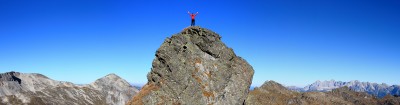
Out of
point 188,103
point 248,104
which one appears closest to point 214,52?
point 188,103

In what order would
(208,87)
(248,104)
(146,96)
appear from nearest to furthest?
(146,96)
(208,87)
(248,104)

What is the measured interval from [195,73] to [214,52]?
15.1ft

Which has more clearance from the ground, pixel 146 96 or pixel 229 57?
pixel 229 57

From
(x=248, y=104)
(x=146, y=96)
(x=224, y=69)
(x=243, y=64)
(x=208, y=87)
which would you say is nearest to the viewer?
(x=146, y=96)

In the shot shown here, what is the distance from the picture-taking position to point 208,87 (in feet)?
139

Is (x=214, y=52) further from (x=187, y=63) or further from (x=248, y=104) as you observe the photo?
(x=248, y=104)

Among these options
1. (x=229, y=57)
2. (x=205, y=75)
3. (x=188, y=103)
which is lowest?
(x=188, y=103)

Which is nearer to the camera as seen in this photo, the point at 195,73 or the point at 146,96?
the point at 146,96

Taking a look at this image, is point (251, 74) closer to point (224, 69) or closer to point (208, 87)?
point (224, 69)

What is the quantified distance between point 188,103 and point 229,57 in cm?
940

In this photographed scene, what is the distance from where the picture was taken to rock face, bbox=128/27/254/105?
40.5 metres

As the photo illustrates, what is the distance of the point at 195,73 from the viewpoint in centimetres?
4231

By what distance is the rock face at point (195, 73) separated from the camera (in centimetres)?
4047

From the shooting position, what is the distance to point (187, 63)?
141 feet
